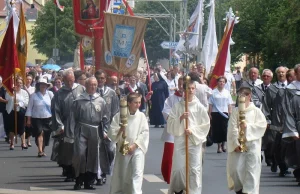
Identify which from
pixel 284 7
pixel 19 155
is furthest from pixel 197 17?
pixel 284 7

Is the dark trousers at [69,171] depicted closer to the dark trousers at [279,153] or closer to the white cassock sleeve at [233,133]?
the dark trousers at [279,153]

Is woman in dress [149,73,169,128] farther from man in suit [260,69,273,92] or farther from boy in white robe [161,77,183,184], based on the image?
boy in white robe [161,77,183,184]

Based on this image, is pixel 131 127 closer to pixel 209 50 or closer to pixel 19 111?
pixel 19 111

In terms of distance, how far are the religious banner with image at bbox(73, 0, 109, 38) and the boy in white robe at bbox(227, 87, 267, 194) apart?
1135 cm

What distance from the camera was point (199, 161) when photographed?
43.1ft

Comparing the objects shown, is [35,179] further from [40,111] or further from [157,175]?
[40,111]

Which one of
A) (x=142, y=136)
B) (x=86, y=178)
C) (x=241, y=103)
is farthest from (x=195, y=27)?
(x=142, y=136)

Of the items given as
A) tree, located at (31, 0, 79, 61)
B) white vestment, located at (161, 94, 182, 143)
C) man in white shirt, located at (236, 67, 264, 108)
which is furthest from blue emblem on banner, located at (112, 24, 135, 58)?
tree, located at (31, 0, 79, 61)

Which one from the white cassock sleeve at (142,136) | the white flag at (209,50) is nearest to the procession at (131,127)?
the white cassock sleeve at (142,136)

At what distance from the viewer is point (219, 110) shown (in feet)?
69.7

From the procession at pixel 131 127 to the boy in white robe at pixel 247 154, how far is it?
0.04ft

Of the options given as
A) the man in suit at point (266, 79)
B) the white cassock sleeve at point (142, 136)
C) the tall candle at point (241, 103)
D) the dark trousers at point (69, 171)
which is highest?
the tall candle at point (241, 103)

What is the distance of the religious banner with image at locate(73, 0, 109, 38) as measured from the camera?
80.8 feet

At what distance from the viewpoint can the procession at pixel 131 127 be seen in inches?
510
